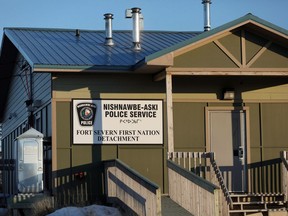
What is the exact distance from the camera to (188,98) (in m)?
18.2

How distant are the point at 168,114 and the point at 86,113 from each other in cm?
252

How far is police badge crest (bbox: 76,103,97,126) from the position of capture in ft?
57.5

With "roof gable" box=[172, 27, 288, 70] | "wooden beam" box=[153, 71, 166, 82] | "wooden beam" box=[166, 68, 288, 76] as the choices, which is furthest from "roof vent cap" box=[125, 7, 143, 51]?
"wooden beam" box=[166, 68, 288, 76]

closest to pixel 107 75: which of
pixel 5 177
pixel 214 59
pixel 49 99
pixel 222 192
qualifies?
pixel 49 99

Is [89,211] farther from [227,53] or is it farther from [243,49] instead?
[243,49]

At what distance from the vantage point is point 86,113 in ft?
57.6

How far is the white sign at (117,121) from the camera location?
17.5 metres

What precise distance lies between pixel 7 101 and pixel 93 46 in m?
9.55

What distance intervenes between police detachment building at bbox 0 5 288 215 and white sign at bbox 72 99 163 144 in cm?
3

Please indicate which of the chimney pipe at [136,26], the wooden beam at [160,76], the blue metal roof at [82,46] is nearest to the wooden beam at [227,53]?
the wooden beam at [160,76]

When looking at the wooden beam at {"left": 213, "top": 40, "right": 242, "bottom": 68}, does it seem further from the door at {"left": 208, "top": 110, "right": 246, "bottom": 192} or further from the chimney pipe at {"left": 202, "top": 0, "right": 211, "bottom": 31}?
the chimney pipe at {"left": 202, "top": 0, "right": 211, "bottom": 31}

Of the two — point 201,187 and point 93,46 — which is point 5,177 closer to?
point 93,46

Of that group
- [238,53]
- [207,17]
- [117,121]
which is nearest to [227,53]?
[238,53]

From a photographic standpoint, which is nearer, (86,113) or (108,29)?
(86,113)
